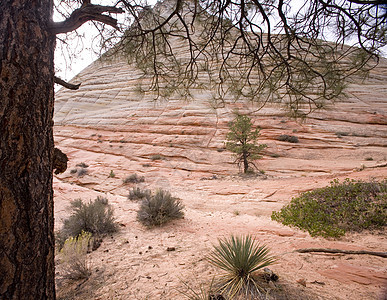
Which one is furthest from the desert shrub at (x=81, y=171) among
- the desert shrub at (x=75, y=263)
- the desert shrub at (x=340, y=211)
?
the desert shrub at (x=340, y=211)

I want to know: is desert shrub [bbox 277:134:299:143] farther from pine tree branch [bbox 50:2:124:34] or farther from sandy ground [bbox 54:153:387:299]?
pine tree branch [bbox 50:2:124:34]

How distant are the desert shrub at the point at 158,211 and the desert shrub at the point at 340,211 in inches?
86.7

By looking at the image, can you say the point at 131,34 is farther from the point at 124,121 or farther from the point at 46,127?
the point at 124,121

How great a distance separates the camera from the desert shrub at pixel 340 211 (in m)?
3.50

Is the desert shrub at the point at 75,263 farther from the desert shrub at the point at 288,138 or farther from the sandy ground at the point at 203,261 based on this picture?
the desert shrub at the point at 288,138

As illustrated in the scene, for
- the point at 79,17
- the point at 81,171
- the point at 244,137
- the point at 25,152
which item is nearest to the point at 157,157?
the point at 81,171

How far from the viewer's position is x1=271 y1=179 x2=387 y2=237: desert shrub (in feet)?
11.5

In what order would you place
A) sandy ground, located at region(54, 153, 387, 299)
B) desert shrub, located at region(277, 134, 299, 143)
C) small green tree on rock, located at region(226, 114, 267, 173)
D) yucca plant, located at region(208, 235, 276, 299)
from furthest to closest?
desert shrub, located at region(277, 134, 299, 143) → small green tree on rock, located at region(226, 114, 267, 173) → sandy ground, located at region(54, 153, 387, 299) → yucca plant, located at region(208, 235, 276, 299)

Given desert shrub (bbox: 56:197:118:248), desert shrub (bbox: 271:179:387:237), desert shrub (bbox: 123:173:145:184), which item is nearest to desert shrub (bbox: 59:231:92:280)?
desert shrub (bbox: 56:197:118:248)

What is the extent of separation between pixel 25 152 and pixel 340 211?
4623 mm

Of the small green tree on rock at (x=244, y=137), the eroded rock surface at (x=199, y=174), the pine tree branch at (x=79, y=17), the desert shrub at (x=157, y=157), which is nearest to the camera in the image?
the pine tree branch at (x=79, y=17)

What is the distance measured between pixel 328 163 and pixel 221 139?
748 centimetres

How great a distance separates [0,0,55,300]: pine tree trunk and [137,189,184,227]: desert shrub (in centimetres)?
291

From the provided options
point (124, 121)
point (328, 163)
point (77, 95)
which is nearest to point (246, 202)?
point (328, 163)
